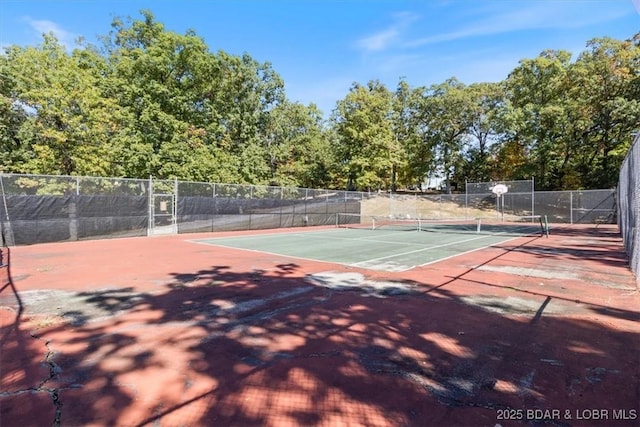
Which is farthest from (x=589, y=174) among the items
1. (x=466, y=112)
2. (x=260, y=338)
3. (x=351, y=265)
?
(x=260, y=338)

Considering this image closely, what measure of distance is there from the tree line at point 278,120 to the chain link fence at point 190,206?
6885mm

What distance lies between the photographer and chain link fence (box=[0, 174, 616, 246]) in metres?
13.1

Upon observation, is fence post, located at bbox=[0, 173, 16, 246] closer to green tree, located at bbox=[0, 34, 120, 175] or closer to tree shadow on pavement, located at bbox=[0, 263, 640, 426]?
green tree, located at bbox=[0, 34, 120, 175]

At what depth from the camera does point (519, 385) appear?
122 inches

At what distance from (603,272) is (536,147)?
32.0 m

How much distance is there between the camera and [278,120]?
119 feet

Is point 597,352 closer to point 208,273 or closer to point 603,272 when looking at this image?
point 603,272

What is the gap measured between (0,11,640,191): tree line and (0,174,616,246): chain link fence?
6.88 metres

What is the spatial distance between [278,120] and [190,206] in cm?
2065

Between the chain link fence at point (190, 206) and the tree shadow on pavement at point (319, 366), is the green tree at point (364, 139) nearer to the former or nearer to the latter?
the chain link fence at point (190, 206)

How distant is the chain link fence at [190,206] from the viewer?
42.9 ft

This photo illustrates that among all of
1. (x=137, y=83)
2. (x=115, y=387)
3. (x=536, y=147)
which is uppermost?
(x=137, y=83)

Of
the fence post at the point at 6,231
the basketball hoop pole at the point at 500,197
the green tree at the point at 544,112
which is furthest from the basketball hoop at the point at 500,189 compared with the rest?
the fence post at the point at 6,231

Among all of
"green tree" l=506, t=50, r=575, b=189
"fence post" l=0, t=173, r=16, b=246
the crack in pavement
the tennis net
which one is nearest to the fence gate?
"fence post" l=0, t=173, r=16, b=246
